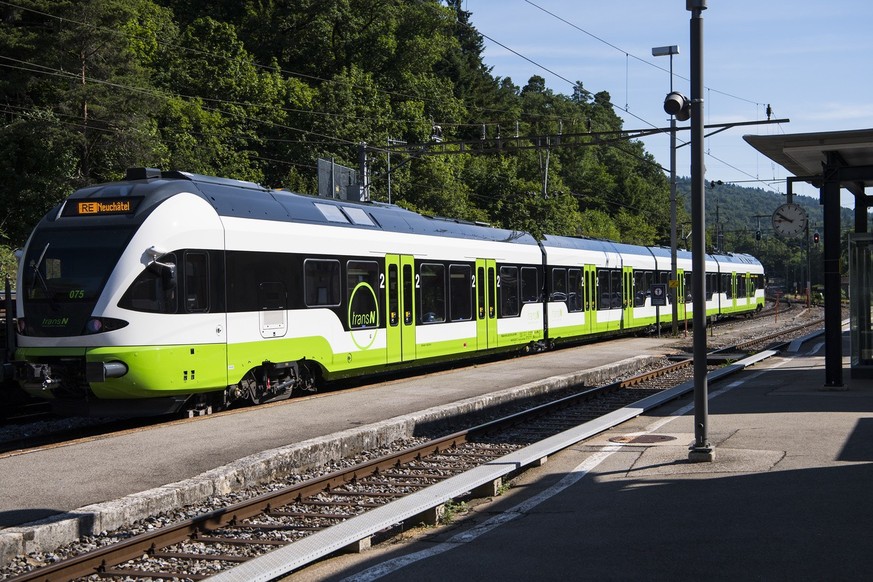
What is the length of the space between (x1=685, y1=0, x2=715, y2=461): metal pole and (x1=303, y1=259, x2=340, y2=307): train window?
7594mm

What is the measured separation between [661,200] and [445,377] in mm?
121611

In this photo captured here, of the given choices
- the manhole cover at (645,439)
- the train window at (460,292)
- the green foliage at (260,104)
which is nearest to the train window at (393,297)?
the train window at (460,292)

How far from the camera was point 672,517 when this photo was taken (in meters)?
7.80

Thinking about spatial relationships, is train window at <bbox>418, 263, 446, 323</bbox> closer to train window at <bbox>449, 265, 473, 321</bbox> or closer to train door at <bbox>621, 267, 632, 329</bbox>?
train window at <bbox>449, 265, 473, 321</bbox>

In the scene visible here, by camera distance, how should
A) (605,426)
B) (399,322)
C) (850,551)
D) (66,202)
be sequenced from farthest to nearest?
(399,322) → (66,202) → (605,426) → (850,551)

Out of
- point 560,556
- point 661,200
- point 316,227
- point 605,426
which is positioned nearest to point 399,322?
point 316,227

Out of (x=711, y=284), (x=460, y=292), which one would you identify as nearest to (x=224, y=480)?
(x=460, y=292)

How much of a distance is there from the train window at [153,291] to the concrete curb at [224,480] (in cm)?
328

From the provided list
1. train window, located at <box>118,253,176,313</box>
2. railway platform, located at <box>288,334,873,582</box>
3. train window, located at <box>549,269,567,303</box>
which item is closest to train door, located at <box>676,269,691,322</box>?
train window, located at <box>549,269,567,303</box>

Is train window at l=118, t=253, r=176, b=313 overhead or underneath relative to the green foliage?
underneath

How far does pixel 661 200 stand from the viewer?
13675 cm

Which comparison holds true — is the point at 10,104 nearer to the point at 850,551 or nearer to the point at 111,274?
the point at 111,274

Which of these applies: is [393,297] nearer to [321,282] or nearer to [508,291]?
[321,282]

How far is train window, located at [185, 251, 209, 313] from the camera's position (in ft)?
45.2
